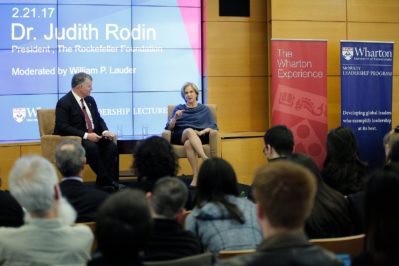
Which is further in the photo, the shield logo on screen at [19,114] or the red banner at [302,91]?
the red banner at [302,91]

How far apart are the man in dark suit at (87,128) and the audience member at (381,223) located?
4692mm

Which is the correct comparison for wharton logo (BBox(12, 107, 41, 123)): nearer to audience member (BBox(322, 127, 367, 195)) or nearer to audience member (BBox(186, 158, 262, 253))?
audience member (BBox(322, 127, 367, 195))

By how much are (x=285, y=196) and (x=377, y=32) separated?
756 centimetres

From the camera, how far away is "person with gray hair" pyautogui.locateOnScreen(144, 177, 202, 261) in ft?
7.44

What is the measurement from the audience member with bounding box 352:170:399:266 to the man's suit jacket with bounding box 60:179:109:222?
176 centimetres

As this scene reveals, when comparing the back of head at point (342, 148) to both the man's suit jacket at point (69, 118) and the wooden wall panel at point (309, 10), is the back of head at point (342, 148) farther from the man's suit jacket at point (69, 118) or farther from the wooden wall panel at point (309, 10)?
the wooden wall panel at point (309, 10)

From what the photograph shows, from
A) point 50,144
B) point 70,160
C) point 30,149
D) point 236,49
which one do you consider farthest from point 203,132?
point 70,160

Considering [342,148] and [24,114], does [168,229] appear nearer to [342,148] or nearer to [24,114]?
[342,148]

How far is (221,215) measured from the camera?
2727 millimetres

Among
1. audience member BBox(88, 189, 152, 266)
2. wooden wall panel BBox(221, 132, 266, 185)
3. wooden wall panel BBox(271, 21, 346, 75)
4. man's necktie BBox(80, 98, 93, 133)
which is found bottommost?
wooden wall panel BBox(221, 132, 266, 185)

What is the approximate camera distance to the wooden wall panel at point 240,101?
834cm

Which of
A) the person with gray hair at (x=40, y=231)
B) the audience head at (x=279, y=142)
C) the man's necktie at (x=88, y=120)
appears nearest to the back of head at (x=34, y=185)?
the person with gray hair at (x=40, y=231)

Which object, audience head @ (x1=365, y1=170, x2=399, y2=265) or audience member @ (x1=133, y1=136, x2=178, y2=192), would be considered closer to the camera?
audience head @ (x1=365, y1=170, x2=399, y2=265)

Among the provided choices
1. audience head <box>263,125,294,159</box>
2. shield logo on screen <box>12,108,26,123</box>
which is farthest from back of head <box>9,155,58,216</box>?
shield logo on screen <box>12,108,26,123</box>
